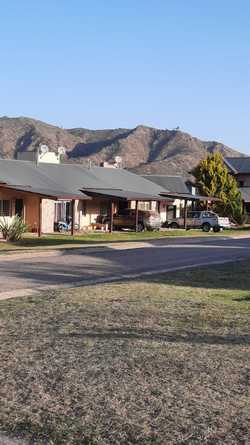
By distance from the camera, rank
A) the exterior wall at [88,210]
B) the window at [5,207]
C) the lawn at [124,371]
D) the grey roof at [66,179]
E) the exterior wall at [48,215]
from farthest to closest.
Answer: the exterior wall at [88,210]
the exterior wall at [48,215]
the grey roof at [66,179]
the window at [5,207]
the lawn at [124,371]

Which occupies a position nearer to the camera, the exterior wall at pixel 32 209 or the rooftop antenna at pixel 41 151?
the exterior wall at pixel 32 209

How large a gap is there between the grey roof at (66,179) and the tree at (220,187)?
7151 millimetres

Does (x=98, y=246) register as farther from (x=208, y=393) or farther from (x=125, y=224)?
(x=208, y=393)

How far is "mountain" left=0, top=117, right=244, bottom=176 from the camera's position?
537 ft

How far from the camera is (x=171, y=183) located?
65938 millimetres

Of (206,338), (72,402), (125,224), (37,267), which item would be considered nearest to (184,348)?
(206,338)

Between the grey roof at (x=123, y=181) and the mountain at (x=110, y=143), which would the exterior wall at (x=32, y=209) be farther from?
the mountain at (x=110, y=143)

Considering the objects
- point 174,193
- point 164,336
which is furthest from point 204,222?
point 164,336

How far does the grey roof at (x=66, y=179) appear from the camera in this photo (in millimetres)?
42500

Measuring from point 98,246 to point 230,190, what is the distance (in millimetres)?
35181

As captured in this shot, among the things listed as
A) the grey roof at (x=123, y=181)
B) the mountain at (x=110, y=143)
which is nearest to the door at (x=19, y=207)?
the grey roof at (x=123, y=181)

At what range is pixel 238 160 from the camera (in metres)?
87.1

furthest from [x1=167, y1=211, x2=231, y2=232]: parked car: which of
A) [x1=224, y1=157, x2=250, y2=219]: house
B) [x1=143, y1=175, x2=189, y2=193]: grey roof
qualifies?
[x1=224, y1=157, x2=250, y2=219]: house

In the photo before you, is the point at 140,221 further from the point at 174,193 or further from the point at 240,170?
the point at 240,170
